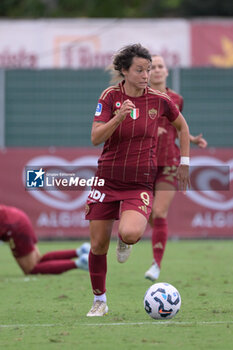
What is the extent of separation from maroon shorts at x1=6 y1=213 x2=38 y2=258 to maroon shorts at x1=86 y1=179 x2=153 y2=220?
3.06 m

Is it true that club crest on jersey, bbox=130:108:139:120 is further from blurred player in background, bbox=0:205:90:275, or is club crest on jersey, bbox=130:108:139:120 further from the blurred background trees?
the blurred background trees

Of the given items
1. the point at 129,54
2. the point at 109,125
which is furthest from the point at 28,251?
the point at 109,125

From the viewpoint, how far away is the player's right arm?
6.20 metres

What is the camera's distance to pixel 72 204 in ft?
49.8

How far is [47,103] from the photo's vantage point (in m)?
17.3

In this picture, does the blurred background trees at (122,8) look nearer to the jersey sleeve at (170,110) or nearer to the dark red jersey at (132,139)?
the jersey sleeve at (170,110)

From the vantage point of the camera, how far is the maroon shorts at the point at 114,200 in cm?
668

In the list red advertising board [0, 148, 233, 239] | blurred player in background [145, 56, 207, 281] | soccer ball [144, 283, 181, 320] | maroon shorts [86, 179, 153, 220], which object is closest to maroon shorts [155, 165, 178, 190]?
blurred player in background [145, 56, 207, 281]

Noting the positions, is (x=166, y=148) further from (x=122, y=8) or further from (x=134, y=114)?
(x=122, y=8)

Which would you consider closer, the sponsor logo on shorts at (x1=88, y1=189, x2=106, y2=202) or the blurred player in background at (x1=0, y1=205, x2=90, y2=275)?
the sponsor logo on shorts at (x1=88, y1=189, x2=106, y2=202)

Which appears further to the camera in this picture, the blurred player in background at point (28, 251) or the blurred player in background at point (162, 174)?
the blurred player in background at point (28, 251)

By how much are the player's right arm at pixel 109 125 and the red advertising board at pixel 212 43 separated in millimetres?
17997

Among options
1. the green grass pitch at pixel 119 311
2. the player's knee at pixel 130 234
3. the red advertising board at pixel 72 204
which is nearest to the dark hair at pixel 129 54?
the player's knee at pixel 130 234

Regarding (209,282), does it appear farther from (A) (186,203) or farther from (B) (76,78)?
(B) (76,78)
